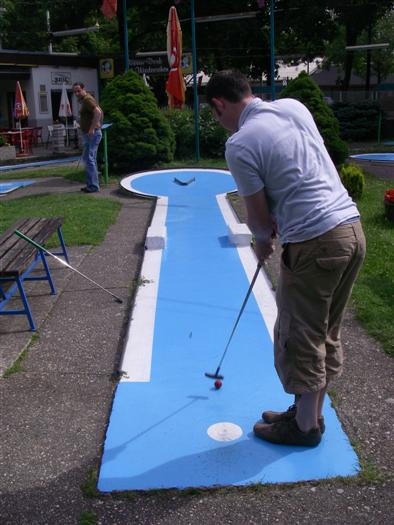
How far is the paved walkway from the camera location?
258 cm

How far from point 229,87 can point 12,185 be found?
12.0 meters

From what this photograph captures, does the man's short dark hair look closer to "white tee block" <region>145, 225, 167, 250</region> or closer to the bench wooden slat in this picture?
the bench wooden slat

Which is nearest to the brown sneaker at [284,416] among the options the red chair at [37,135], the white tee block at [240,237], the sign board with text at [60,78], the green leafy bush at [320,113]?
the white tee block at [240,237]

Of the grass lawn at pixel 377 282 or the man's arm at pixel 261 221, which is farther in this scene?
the grass lawn at pixel 377 282

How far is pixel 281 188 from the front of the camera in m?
2.64

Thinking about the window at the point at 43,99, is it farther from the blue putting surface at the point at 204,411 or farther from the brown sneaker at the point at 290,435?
the brown sneaker at the point at 290,435

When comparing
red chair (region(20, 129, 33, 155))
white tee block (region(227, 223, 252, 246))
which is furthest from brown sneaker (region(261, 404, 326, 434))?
red chair (region(20, 129, 33, 155))

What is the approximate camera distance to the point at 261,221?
2.72 meters

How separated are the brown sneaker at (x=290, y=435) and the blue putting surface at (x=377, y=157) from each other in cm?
1515

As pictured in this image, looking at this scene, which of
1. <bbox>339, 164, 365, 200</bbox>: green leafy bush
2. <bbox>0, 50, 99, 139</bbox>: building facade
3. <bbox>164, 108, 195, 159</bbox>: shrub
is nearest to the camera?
<bbox>339, 164, 365, 200</bbox>: green leafy bush

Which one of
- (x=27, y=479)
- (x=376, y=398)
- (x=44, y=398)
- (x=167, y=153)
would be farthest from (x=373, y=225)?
Answer: (x=167, y=153)

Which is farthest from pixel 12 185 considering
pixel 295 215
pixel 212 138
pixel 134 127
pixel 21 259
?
pixel 295 215

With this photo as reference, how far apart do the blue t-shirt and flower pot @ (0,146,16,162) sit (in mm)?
18643

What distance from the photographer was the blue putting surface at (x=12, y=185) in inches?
509
